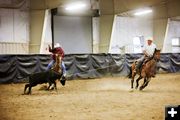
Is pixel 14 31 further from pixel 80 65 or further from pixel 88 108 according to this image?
pixel 88 108

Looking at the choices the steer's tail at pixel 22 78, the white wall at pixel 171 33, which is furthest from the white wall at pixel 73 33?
the white wall at pixel 171 33

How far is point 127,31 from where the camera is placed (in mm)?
30375

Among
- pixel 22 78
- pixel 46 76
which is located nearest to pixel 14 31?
pixel 22 78

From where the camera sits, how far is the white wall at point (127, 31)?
1166 inches

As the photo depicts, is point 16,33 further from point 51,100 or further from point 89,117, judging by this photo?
point 89,117

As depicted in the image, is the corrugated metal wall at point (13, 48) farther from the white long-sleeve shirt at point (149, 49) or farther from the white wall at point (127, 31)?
the white long-sleeve shirt at point (149, 49)

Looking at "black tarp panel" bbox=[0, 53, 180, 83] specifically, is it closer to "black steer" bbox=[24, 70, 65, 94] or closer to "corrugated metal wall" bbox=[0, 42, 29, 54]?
"black steer" bbox=[24, 70, 65, 94]

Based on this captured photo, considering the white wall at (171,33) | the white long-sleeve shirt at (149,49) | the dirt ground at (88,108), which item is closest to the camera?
the dirt ground at (88,108)

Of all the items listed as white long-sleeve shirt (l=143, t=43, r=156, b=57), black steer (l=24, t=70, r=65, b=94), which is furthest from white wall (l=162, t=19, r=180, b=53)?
black steer (l=24, t=70, r=65, b=94)

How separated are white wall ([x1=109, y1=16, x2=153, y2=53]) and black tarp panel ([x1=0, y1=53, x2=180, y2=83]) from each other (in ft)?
20.4

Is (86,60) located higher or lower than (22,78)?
higher

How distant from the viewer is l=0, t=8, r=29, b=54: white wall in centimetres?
2431

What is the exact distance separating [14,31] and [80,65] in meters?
7.21

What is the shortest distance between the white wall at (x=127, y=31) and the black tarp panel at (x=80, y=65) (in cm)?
622
